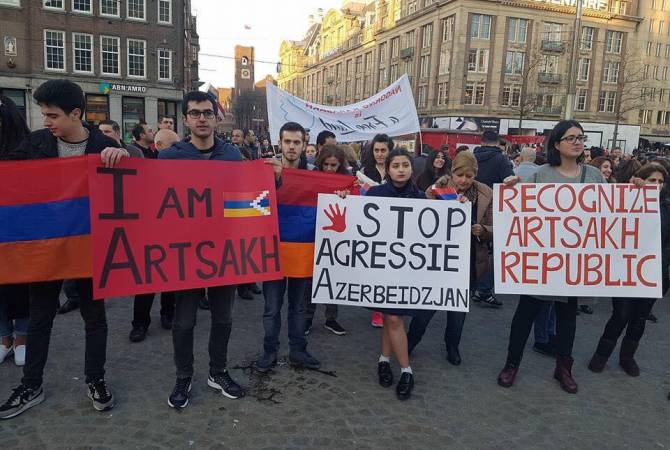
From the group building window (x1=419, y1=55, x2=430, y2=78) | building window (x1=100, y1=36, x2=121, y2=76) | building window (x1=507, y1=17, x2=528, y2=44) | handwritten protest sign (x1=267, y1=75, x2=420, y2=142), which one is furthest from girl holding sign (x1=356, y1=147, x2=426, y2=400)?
building window (x1=419, y1=55, x2=430, y2=78)

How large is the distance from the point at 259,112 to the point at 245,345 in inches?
3011

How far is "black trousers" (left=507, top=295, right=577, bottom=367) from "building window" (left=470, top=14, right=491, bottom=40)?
48.9 meters

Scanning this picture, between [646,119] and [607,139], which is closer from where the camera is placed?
[607,139]

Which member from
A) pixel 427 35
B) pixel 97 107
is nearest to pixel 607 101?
pixel 427 35

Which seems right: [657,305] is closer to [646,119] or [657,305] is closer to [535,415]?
[535,415]

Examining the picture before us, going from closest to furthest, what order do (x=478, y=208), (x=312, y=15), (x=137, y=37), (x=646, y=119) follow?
(x=478, y=208) → (x=137, y=37) → (x=646, y=119) → (x=312, y=15)

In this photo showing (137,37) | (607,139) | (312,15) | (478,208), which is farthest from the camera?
(312,15)

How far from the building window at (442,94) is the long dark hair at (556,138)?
47.4m

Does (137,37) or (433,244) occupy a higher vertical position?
(137,37)

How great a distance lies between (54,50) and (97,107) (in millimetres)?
4219

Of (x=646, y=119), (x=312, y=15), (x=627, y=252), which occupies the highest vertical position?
(x=312, y=15)

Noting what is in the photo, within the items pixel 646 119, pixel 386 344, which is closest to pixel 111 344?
pixel 386 344

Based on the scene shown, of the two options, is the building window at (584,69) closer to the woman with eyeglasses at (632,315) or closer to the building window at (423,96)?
the building window at (423,96)

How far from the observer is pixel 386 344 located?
4.20m
